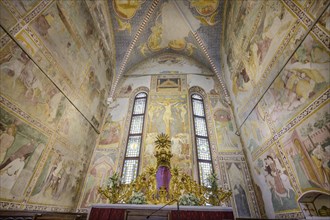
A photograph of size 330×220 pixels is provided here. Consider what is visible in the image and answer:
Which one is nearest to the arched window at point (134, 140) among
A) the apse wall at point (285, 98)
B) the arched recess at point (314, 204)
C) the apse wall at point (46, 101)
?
the apse wall at point (46, 101)

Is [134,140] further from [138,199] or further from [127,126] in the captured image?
[138,199]

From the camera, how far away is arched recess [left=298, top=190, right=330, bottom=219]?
4312mm

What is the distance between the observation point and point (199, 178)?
7.56 metres

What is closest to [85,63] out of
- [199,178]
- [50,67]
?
[50,67]

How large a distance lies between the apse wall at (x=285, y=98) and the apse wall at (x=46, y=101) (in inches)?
304

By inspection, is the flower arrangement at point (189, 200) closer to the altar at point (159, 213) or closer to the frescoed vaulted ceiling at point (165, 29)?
the altar at point (159, 213)

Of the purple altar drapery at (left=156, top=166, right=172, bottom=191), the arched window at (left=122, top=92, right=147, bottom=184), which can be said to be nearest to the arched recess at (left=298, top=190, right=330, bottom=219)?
the purple altar drapery at (left=156, top=166, right=172, bottom=191)

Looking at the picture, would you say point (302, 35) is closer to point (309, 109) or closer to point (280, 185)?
point (309, 109)

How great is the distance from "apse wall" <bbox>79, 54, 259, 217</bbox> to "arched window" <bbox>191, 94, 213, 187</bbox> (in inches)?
12.4

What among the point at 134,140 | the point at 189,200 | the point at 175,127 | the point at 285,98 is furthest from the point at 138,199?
the point at 285,98

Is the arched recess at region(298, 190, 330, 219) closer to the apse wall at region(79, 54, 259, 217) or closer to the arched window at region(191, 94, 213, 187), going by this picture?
the apse wall at region(79, 54, 259, 217)

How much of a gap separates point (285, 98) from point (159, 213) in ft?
17.0

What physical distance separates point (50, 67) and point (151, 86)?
603 centimetres

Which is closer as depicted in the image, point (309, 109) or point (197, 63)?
point (309, 109)
